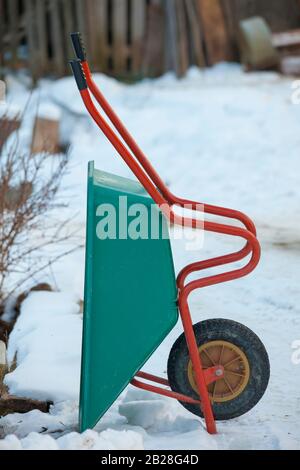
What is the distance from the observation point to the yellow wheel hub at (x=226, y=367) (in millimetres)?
3064

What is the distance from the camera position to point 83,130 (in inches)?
368

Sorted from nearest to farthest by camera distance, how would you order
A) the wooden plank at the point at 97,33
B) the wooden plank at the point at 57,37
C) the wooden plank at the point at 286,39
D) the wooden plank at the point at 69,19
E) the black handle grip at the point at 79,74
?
the black handle grip at the point at 79,74 → the wooden plank at the point at 286,39 → the wooden plank at the point at 97,33 → the wooden plank at the point at 69,19 → the wooden plank at the point at 57,37

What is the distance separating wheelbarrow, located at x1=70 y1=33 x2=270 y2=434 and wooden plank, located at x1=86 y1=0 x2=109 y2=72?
8443mm

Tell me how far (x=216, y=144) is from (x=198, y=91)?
148cm

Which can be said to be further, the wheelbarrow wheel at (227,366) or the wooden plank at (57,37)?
the wooden plank at (57,37)

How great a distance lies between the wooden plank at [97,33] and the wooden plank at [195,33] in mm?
1104

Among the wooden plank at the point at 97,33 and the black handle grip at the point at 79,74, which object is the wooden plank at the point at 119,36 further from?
the black handle grip at the point at 79,74

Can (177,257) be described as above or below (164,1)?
below

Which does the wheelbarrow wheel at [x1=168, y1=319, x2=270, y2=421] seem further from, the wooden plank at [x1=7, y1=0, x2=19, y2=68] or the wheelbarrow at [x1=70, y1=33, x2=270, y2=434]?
the wooden plank at [x1=7, y1=0, x2=19, y2=68]

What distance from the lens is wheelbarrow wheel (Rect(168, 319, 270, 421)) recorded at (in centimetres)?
305

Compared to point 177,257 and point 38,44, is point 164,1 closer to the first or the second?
point 38,44

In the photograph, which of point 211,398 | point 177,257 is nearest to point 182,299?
point 211,398

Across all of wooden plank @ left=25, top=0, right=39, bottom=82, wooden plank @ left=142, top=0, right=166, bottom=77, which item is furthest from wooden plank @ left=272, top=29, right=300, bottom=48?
wooden plank @ left=25, top=0, right=39, bottom=82

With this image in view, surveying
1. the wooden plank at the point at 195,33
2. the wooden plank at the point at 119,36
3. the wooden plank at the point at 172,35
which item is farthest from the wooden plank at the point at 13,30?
the wooden plank at the point at 195,33
